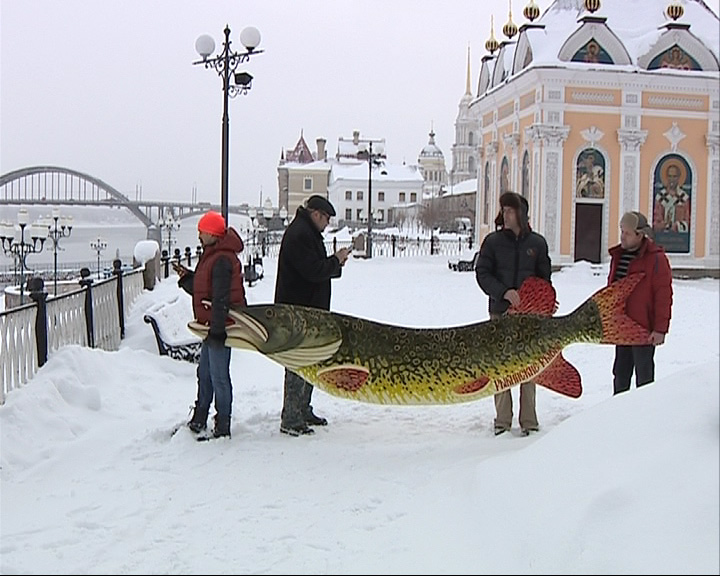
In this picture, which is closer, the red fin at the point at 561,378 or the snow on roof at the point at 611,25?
the red fin at the point at 561,378

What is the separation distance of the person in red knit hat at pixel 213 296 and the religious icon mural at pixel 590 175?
20.3m

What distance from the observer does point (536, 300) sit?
574 centimetres

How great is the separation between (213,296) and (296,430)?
3.77ft

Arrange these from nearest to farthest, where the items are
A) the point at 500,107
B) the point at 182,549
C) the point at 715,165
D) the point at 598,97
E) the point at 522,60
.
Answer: the point at 182,549 → the point at 715,165 → the point at 598,97 → the point at 522,60 → the point at 500,107

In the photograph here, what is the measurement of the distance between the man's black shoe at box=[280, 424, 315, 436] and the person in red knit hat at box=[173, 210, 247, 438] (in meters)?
0.41

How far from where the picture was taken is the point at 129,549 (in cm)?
400

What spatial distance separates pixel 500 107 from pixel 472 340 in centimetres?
2363

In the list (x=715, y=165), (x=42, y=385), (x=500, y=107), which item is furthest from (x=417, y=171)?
(x=42, y=385)

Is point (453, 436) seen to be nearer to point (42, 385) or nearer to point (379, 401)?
point (379, 401)

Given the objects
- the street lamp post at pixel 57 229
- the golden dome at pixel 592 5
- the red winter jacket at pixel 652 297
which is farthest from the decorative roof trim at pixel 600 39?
the red winter jacket at pixel 652 297

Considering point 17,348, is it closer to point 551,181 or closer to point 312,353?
point 312,353

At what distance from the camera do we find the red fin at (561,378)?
5688 mm

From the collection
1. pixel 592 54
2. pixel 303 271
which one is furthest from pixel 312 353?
pixel 592 54

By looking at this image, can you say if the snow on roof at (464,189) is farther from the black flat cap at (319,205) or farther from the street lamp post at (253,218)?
the black flat cap at (319,205)
